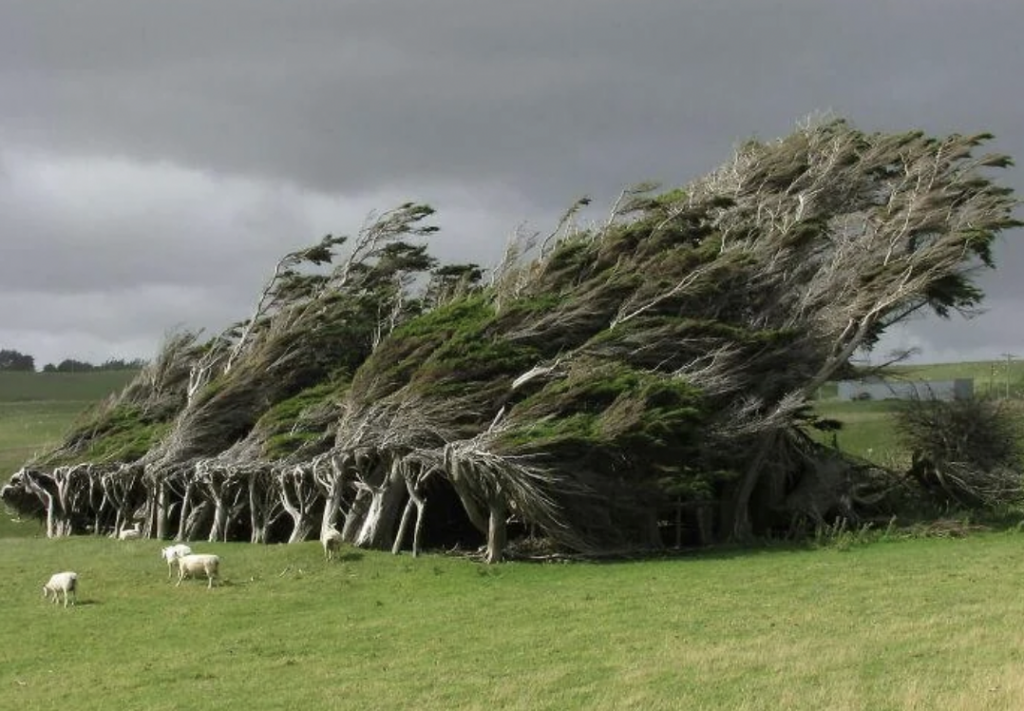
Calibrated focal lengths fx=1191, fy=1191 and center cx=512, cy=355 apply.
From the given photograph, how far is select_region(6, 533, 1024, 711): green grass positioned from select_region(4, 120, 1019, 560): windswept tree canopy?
8.22ft

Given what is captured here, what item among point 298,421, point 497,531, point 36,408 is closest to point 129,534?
point 298,421

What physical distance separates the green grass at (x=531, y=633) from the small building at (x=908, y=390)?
10.0 m

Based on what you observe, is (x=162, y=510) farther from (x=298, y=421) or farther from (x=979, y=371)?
(x=979, y=371)

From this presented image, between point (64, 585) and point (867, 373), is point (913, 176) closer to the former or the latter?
point (867, 373)

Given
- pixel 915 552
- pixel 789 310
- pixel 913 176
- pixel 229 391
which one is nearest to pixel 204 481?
pixel 229 391

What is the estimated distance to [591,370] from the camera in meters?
28.8

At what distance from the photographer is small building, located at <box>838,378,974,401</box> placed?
37806 mm

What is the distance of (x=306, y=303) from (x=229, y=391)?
471 centimetres

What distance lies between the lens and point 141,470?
123 ft

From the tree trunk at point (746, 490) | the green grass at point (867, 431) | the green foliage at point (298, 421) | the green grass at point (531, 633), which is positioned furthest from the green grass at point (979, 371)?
the green grass at point (531, 633)

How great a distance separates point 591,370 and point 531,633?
39.1ft

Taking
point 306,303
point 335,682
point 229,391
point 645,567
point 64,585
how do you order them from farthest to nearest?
point 306,303 < point 229,391 < point 645,567 < point 64,585 < point 335,682

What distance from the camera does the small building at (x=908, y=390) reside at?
37.8 m

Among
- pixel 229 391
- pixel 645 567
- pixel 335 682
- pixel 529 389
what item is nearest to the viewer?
pixel 335 682
